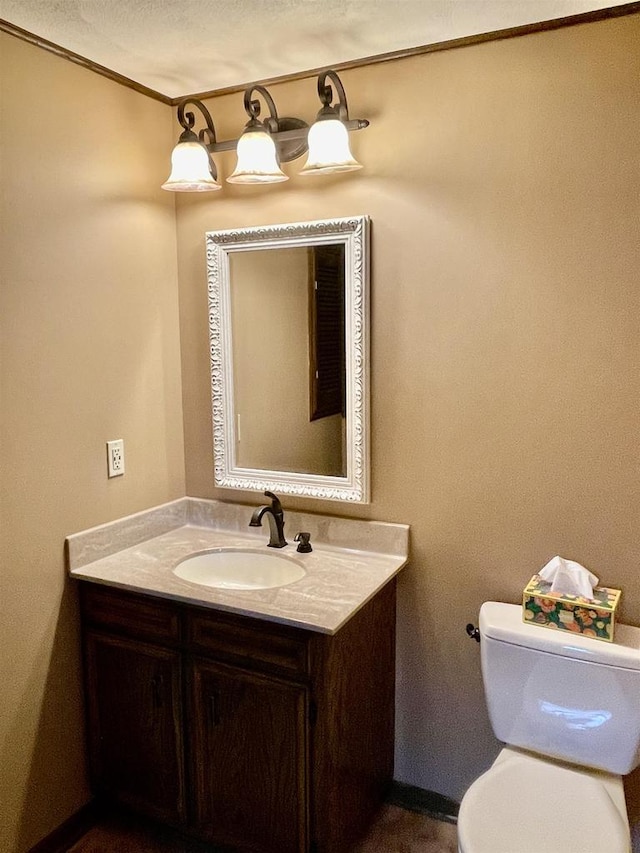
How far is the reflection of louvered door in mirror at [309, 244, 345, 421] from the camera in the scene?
6.43 feet

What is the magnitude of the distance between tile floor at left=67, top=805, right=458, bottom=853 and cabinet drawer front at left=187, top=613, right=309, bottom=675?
2.07ft

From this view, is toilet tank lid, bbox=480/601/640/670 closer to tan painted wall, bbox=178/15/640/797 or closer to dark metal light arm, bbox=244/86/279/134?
tan painted wall, bbox=178/15/640/797

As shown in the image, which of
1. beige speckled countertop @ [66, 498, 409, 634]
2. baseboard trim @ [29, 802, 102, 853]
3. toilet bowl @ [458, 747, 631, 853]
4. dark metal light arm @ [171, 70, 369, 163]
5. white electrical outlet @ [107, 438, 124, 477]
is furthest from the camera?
white electrical outlet @ [107, 438, 124, 477]

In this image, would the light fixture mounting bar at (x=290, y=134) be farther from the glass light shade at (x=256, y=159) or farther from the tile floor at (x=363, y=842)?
the tile floor at (x=363, y=842)

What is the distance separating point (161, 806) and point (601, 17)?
2.40 meters

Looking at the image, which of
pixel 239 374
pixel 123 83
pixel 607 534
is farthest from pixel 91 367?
pixel 607 534

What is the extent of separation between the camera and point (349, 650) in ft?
5.64

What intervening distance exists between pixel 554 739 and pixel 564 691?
0.14 m

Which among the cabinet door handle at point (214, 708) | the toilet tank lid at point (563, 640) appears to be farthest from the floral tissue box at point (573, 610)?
the cabinet door handle at point (214, 708)

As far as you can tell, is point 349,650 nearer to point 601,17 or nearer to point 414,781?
point 414,781

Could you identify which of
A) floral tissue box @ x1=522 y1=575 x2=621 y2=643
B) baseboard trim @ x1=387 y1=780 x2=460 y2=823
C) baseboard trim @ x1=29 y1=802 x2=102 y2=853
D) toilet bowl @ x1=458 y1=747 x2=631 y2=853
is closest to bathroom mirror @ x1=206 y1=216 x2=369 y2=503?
floral tissue box @ x1=522 y1=575 x2=621 y2=643

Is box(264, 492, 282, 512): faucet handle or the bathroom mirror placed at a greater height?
the bathroom mirror

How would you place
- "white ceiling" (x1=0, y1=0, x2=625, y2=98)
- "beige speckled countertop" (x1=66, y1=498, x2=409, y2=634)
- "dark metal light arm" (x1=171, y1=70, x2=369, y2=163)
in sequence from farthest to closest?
"dark metal light arm" (x1=171, y1=70, x2=369, y2=163) → "beige speckled countertop" (x1=66, y1=498, x2=409, y2=634) → "white ceiling" (x1=0, y1=0, x2=625, y2=98)

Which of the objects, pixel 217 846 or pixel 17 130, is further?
pixel 217 846
